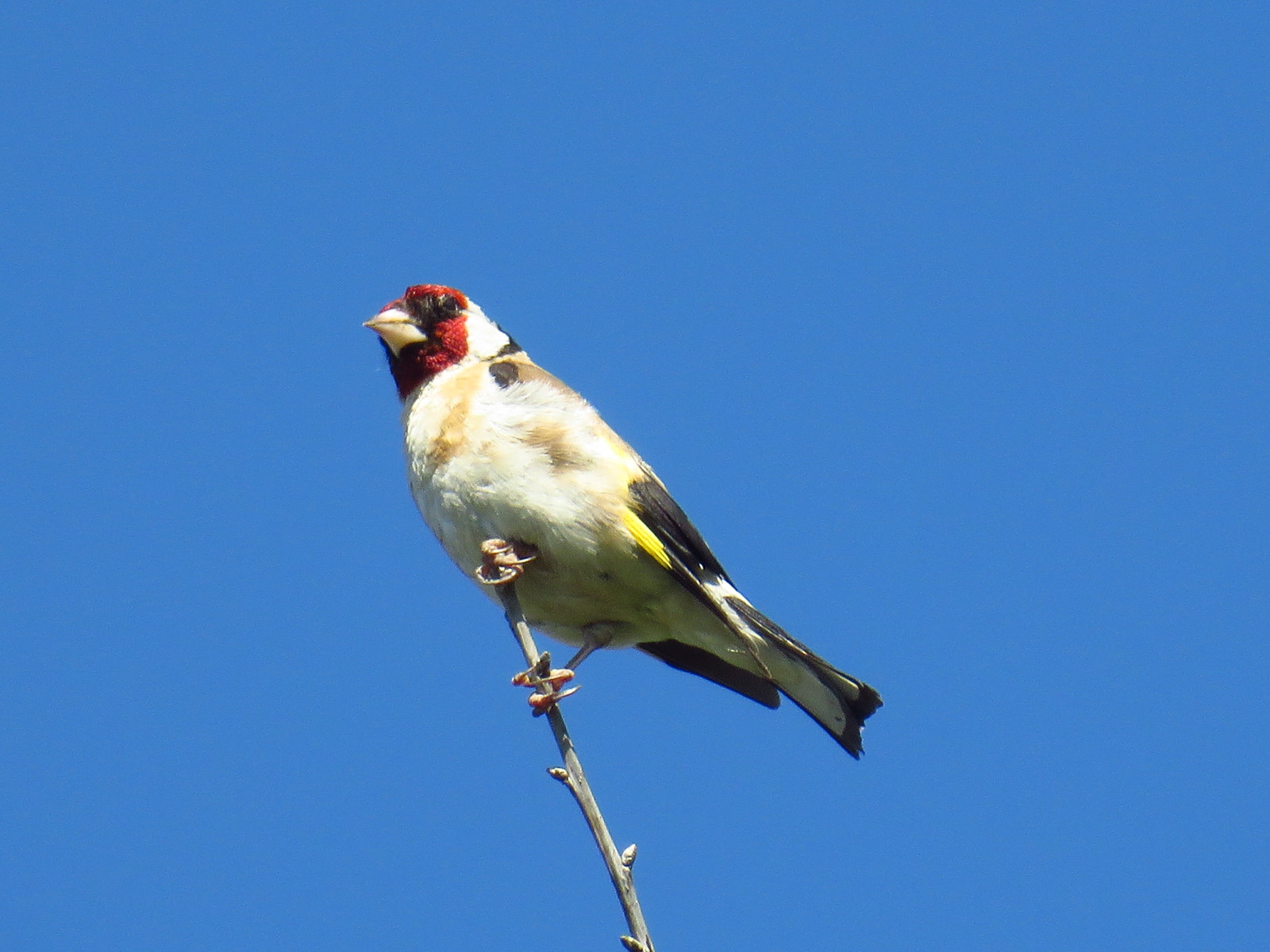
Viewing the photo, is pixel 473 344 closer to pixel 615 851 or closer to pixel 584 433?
pixel 584 433

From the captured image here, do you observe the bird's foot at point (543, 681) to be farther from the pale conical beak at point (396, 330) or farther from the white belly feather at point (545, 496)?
the pale conical beak at point (396, 330)

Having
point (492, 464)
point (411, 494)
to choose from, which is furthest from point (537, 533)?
point (411, 494)

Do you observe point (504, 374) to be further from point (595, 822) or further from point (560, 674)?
point (595, 822)

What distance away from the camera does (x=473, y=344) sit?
7.00 meters

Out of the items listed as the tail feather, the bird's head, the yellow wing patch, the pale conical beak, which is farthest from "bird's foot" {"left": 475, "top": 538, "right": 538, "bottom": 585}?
the pale conical beak

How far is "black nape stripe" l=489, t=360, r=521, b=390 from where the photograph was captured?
6164 millimetres

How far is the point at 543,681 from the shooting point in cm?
506

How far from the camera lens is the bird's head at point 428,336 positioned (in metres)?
6.78

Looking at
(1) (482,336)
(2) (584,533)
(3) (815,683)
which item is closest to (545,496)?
(2) (584,533)

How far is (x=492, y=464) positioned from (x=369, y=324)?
5.26ft

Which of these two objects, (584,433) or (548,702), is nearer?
(548,702)

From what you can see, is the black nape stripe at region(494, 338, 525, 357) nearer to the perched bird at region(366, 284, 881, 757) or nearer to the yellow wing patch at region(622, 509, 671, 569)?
the perched bird at region(366, 284, 881, 757)

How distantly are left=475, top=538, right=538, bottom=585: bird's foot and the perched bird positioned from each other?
0.06ft

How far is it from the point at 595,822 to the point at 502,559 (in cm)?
183
